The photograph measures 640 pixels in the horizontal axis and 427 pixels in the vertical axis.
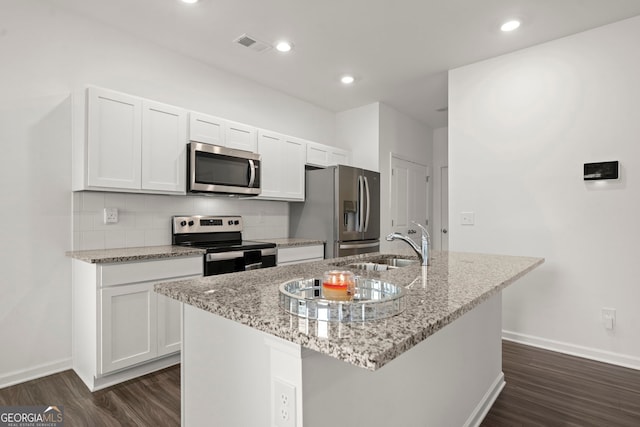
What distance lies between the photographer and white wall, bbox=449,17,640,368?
2.69 m

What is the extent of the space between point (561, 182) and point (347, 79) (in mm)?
2276

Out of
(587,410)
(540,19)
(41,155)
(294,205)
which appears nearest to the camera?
(587,410)

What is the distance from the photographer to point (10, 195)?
236 cm

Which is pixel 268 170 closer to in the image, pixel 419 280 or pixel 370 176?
pixel 370 176

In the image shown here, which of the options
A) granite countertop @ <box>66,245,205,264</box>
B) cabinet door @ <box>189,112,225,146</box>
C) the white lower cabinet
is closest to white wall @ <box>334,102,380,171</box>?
cabinet door @ <box>189,112,225,146</box>

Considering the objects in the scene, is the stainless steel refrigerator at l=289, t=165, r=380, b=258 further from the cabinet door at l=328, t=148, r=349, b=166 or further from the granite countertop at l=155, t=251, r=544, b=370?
the granite countertop at l=155, t=251, r=544, b=370

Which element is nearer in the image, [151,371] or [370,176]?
[151,371]

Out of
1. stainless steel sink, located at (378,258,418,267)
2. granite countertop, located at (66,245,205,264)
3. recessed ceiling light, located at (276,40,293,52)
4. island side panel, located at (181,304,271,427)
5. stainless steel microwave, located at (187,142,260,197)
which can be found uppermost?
recessed ceiling light, located at (276,40,293,52)

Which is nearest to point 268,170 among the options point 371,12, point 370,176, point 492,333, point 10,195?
point 370,176

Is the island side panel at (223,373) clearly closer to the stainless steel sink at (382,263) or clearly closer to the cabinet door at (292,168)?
the stainless steel sink at (382,263)

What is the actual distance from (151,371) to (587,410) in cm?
279

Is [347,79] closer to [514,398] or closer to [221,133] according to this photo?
[221,133]

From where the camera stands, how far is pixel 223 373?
1188mm

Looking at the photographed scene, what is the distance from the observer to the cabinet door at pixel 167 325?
2.52m
